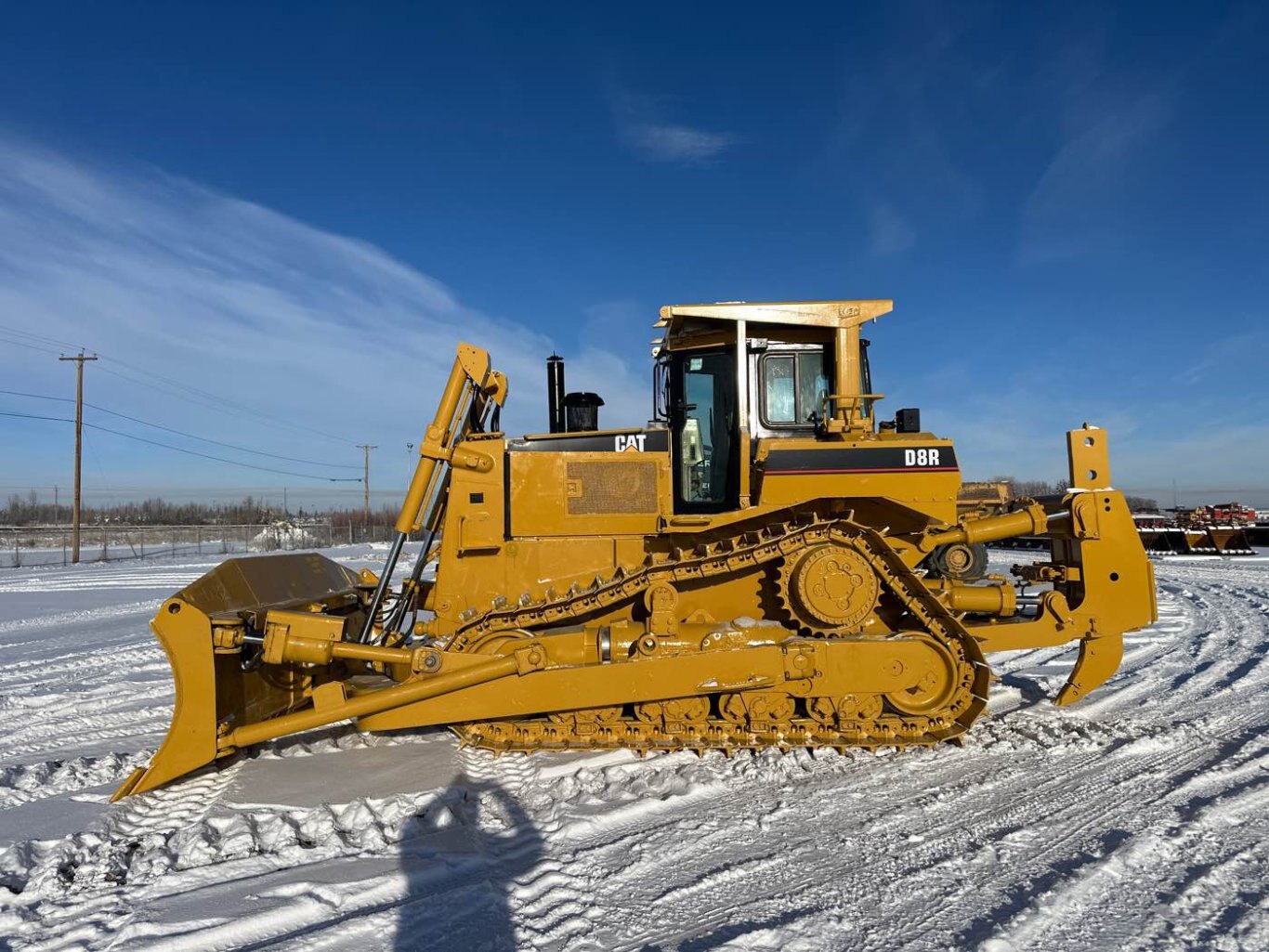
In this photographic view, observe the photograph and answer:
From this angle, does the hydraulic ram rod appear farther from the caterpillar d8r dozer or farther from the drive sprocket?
the drive sprocket

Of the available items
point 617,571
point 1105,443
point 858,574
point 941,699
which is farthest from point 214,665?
point 1105,443

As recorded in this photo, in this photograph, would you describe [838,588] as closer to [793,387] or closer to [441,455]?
[793,387]

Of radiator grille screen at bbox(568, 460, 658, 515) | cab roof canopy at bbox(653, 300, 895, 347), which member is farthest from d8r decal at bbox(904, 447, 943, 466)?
radiator grille screen at bbox(568, 460, 658, 515)

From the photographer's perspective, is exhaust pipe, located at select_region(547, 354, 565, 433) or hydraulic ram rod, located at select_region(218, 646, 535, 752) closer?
hydraulic ram rod, located at select_region(218, 646, 535, 752)

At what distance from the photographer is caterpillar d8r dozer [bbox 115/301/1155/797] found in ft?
15.6

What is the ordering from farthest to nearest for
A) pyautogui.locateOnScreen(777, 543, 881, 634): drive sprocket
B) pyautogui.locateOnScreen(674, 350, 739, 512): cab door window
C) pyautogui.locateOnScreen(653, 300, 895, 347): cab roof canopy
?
pyautogui.locateOnScreen(674, 350, 739, 512): cab door window < pyautogui.locateOnScreen(653, 300, 895, 347): cab roof canopy < pyautogui.locateOnScreen(777, 543, 881, 634): drive sprocket

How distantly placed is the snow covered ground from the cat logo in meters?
2.00

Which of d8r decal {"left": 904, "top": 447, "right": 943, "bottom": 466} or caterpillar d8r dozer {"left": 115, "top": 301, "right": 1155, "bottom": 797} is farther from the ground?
d8r decal {"left": 904, "top": 447, "right": 943, "bottom": 466}

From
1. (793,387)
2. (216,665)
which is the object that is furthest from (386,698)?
(793,387)

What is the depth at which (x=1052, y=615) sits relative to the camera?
524cm

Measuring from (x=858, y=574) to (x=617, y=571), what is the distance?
1732 millimetres

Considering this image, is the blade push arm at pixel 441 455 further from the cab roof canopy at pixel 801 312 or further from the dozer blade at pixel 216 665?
the cab roof canopy at pixel 801 312

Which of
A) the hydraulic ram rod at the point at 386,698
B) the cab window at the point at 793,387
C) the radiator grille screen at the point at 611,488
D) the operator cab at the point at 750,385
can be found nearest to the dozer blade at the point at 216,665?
the hydraulic ram rod at the point at 386,698

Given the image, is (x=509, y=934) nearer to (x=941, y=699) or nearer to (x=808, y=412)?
(x=941, y=699)
